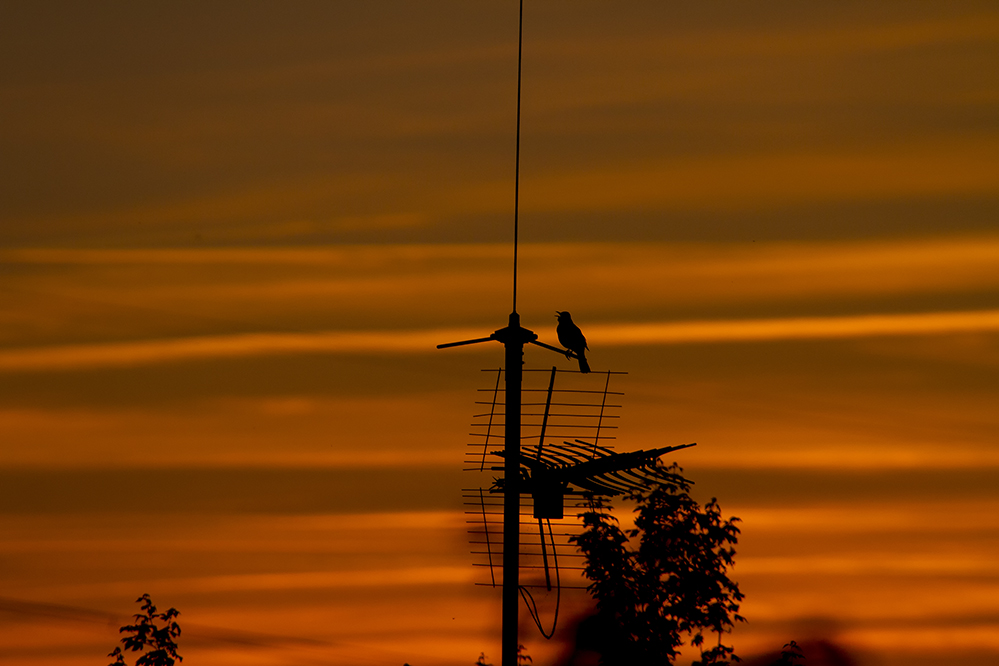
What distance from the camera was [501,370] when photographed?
22016mm

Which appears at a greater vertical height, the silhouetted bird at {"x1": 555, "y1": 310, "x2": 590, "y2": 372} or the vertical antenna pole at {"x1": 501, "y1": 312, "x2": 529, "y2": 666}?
the silhouetted bird at {"x1": 555, "y1": 310, "x2": 590, "y2": 372}

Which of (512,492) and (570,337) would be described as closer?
(512,492)

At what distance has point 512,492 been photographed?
20.8 metres

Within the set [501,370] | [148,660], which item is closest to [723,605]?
[148,660]

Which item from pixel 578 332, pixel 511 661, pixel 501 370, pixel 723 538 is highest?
pixel 723 538

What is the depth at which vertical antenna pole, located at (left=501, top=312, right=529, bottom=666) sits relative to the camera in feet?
66.3

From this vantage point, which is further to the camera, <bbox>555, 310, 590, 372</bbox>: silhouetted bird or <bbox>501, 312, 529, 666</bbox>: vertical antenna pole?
<bbox>555, 310, 590, 372</bbox>: silhouetted bird

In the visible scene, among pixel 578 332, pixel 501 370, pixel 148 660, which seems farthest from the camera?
pixel 148 660

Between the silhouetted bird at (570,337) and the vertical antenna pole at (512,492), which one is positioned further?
the silhouetted bird at (570,337)

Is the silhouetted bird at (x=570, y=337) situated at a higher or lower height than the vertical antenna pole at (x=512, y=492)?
higher

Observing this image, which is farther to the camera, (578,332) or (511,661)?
(578,332)

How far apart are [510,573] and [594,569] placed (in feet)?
68.2

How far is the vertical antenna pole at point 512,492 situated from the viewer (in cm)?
2020

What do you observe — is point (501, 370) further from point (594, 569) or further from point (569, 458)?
point (594, 569)
